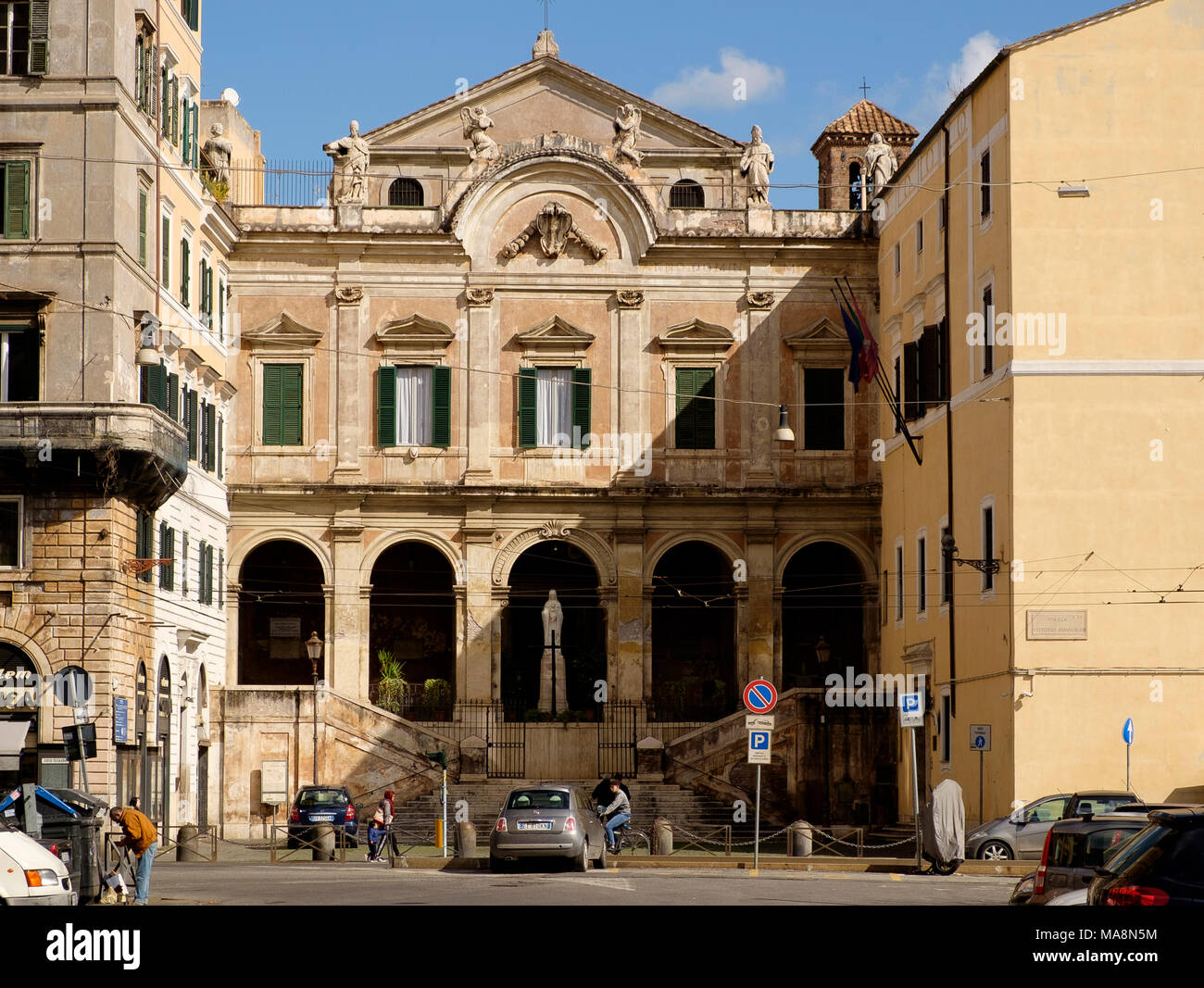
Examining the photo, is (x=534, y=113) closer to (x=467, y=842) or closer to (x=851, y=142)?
(x=851, y=142)

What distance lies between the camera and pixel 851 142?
65125 mm

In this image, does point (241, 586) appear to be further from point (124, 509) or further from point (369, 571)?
point (124, 509)

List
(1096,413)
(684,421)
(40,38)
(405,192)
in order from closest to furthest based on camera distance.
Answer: (1096,413) < (40,38) < (684,421) < (405,192)

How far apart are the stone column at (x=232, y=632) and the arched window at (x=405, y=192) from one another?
11.7 meters

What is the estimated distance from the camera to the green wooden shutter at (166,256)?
37812mm

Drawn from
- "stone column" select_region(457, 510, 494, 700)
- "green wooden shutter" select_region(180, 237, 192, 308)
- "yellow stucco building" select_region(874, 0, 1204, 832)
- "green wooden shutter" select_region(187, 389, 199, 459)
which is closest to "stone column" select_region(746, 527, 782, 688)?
"stone column" select_region(457, 510, 494, 700)

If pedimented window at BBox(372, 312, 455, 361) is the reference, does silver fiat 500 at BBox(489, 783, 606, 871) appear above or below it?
below

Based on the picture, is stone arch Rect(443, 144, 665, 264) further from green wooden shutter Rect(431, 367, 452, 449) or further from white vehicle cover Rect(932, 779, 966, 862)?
white vehicle cover Rect(932, 779, 966, 862)

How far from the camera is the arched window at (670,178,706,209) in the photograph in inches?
1982

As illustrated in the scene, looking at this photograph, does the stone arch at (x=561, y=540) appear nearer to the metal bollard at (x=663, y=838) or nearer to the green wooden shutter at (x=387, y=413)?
the green wooden shutter at (x=387, y=413)

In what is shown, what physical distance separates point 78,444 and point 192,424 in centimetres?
729

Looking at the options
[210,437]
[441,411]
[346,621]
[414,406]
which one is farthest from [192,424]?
[441,411]

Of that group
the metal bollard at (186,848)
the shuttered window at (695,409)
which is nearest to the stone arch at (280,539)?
the shuttered window at (695,409)

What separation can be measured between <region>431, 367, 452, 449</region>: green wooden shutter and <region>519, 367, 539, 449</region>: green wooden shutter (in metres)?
1.77
